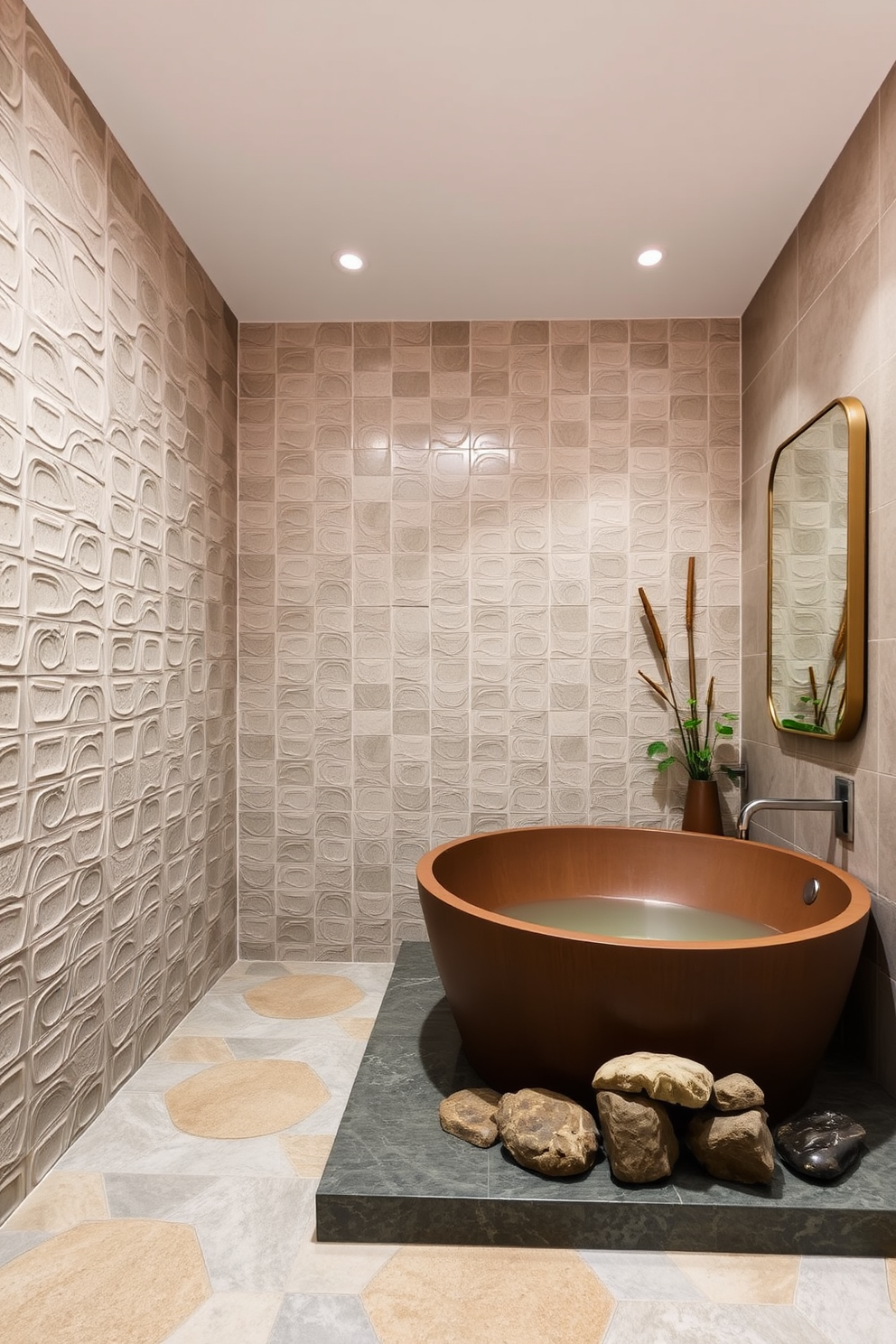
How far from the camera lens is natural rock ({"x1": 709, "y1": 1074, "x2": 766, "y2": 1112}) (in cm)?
160

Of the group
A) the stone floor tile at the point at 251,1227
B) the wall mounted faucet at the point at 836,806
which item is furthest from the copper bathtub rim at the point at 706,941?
the stone floor tile at the point at 251,1227

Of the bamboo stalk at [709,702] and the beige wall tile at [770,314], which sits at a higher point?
the beige wall tile at [770,314]

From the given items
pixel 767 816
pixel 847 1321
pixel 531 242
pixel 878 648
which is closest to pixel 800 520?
pixel 878 648

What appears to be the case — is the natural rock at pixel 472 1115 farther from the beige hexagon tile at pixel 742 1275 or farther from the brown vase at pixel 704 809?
the brown vase at pixel 704 809

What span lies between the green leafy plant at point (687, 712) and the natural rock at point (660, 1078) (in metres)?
1.52

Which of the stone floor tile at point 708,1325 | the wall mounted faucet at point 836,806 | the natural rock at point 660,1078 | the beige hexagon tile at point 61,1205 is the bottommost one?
the beige hexagon tile at point 61,1205

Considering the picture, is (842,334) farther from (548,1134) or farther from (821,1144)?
(548,1134)

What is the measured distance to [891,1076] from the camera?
1.94 meters

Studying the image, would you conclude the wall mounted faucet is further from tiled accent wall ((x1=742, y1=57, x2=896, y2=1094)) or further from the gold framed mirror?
the gold framed mirror

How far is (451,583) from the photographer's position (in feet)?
10.3

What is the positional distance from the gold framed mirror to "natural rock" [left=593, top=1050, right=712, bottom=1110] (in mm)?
974

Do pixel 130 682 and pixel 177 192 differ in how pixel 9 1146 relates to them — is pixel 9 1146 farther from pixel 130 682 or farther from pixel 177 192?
pixel 177 192

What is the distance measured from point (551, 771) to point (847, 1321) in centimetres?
193

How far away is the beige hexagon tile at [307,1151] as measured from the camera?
5.83 ft
